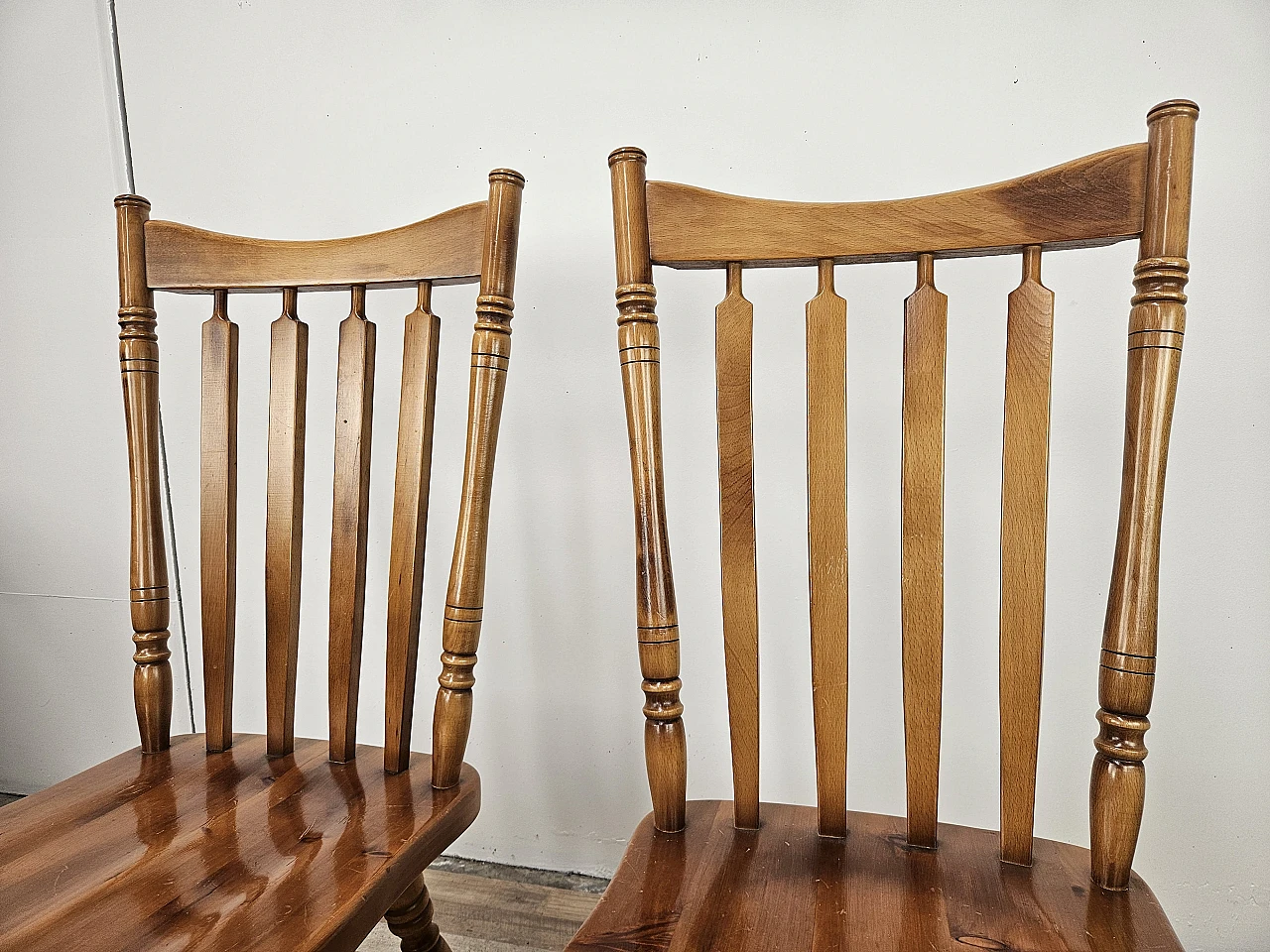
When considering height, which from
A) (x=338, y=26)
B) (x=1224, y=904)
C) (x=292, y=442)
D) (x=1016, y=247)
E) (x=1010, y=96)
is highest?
(x=338, y=26)

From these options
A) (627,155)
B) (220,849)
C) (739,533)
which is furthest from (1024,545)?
(220,849)

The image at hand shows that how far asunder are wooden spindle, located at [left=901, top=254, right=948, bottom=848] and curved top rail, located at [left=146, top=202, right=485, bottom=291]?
404 millimetres

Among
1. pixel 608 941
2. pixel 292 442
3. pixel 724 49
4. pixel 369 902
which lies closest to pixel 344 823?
pixel 369 902

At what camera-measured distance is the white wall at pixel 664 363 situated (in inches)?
38.6

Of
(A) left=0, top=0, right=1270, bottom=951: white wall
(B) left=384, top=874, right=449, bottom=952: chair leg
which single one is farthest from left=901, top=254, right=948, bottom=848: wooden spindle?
(B) left=384, top=874, right=449, bottom=952: chair leg

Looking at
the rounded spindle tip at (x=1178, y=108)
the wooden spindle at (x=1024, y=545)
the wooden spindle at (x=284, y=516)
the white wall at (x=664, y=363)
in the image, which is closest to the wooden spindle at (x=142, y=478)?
the wooden spindle at (x=284, y=516)

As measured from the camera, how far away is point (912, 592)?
70cm

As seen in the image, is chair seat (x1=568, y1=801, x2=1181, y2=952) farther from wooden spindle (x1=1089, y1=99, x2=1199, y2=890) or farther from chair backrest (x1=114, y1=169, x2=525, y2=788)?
chair backrest (x1=114, y1=169, x2=525, y2=788)

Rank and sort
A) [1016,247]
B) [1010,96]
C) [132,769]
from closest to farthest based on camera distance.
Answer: [1016,247]
[132,769]
[1010,96]

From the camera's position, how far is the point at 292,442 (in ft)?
2.88

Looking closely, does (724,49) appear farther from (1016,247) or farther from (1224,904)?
(1224,904)

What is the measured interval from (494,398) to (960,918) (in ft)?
1.81

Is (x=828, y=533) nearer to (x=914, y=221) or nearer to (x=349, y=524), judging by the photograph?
(x=914, y=221)

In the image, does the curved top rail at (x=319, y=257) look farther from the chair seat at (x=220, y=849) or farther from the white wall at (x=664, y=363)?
the chair seat at (x=220, y=849)
